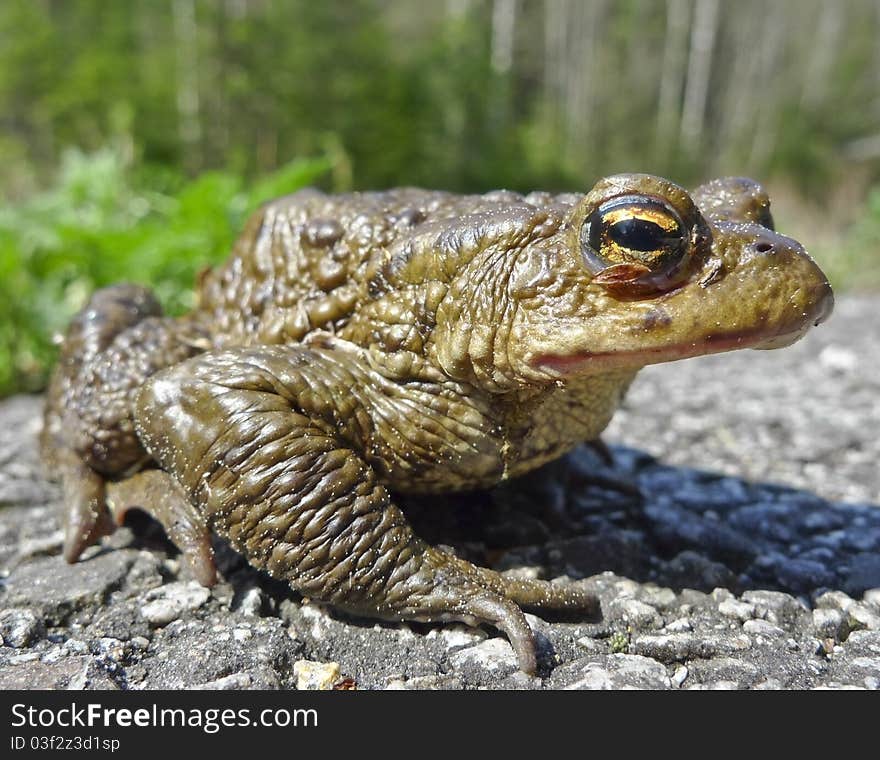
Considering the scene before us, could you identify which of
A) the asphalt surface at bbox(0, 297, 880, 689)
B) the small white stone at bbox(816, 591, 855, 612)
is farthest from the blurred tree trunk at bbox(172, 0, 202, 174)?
the small white stone at bbox(816, 591, 855, 612)

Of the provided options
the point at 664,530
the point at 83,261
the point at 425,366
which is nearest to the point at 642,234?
the point at 425,366

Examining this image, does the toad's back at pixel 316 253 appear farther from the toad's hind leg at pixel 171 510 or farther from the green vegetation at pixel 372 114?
the green vegetation at pixel 372 114

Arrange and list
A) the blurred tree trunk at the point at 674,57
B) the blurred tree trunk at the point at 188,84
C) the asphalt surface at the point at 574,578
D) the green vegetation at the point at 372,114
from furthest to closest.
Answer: the blurred tree trunk at the point at 674,57 → the blurred tree trunk at the point at 188,84 → the green vegetation at the point at 372,114 → the asphalt surface at the point at 574,578

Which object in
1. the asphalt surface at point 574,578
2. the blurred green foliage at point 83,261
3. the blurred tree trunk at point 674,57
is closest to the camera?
the asphalt surface at point 574,578

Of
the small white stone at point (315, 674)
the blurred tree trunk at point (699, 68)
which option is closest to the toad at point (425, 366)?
the small white stone at point (315, 674)

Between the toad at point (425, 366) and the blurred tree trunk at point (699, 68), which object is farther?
the blurred tree trunk at point (699, 68)

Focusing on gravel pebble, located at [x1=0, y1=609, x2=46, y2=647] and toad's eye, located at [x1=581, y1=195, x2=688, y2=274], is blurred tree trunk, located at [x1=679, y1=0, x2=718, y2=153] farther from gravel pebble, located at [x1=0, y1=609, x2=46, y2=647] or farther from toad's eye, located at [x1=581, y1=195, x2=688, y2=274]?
gravel pebble, located at [x1=0, y1=609, x2=46, y2=647]

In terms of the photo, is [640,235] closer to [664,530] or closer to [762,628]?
[762,628]
